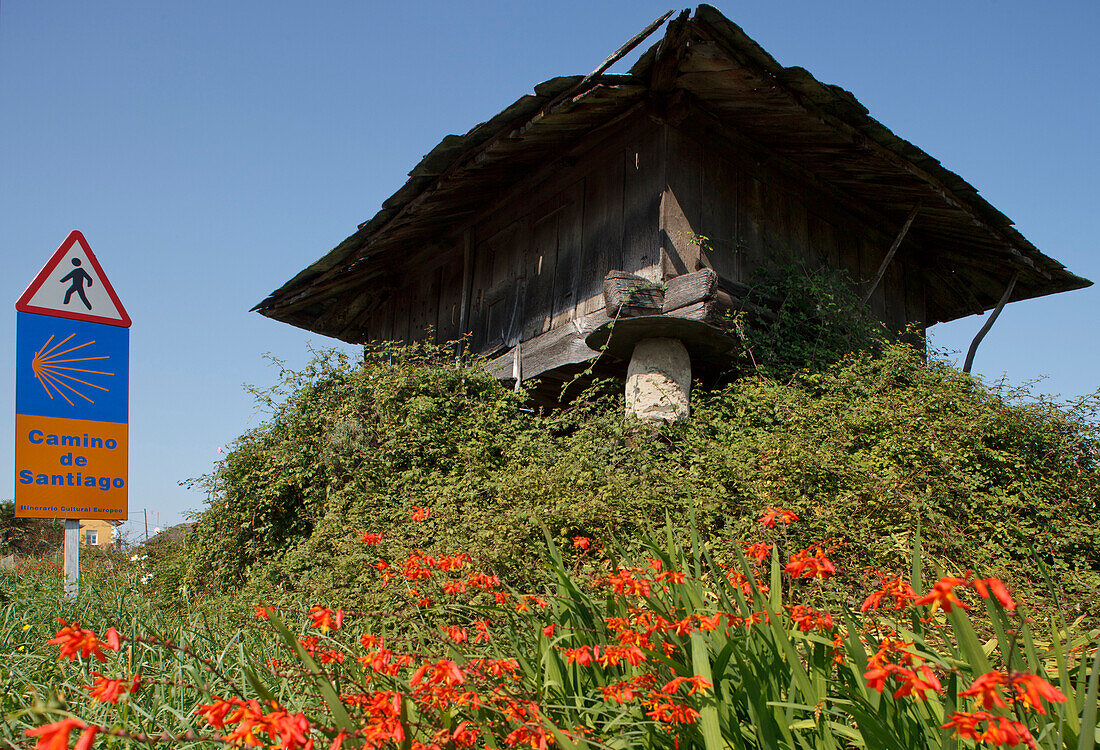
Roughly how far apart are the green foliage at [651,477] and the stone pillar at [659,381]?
0.20m

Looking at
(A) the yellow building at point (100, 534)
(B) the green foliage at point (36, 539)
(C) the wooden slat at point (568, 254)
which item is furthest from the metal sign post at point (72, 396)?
(B) the green foliage at point (36, 539)

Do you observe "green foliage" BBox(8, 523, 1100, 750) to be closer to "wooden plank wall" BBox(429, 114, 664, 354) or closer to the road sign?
the road sign

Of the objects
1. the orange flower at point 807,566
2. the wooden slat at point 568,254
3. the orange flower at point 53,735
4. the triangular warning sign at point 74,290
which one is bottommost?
the orange flower at point 53,735

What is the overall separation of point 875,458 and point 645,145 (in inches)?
145

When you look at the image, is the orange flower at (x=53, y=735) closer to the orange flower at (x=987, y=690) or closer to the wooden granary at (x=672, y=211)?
the orange flower at (x=987, y=690)

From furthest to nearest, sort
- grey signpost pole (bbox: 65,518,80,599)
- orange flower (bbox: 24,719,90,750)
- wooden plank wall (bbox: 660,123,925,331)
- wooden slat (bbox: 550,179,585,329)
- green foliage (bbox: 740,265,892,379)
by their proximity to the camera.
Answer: wooden slat (bbox: 550,179,585,329) < wooden plank wall (bbox: 660,123,925,331) < green foliage (bbox: 740,265,892,379) < grey signpost pole (bbox: 65,518,80,599) < orange flower (bbox: 24,719,90,750)

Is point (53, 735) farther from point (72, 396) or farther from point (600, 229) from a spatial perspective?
point (600, 229)

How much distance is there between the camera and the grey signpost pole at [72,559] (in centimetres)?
441

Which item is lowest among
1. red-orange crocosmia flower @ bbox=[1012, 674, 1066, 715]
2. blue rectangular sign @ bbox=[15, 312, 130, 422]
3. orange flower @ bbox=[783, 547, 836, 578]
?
red-orange crocosmia flower @ bbox=[1012, 674, 1066, 715]

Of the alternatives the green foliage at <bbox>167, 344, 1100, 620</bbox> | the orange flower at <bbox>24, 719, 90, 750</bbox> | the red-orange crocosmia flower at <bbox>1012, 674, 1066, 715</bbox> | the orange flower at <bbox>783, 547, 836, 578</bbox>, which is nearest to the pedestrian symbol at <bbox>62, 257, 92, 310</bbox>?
the green foliage at <bbox>167, 344, 1100, 620</bbox>

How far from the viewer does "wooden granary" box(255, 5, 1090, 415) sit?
6242mm

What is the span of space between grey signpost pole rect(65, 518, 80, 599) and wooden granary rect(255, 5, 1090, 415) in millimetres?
3831

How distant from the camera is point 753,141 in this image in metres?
7.41

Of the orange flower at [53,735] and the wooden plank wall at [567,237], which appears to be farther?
the wooden plank wall at [567,237]
